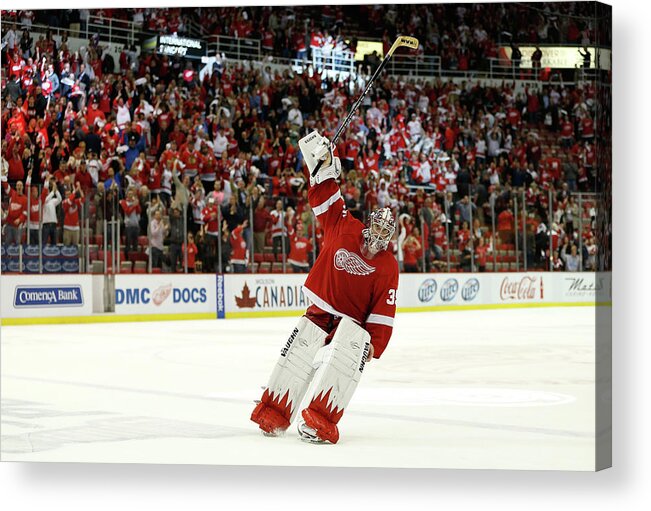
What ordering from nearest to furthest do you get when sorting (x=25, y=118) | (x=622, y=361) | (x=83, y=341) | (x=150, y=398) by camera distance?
(x=622, y=361)
(x=150, y=398)
(x=83, y=341)
(x=25, y=118)

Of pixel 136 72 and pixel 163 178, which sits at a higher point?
pixel 136 72

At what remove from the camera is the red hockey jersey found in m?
4.56

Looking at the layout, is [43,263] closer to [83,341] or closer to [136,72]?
[83,341]

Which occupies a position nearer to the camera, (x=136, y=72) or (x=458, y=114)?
(x=136, y=72)

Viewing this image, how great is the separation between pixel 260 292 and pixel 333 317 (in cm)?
772

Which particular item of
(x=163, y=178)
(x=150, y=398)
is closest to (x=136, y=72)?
(x=163, y=178)

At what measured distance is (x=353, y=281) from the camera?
15.0ft

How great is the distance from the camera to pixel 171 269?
39.1 ft

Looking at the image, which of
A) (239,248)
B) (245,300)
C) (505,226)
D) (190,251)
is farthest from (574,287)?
(190,251)

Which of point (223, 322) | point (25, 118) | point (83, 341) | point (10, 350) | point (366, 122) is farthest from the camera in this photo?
point (366, 122)

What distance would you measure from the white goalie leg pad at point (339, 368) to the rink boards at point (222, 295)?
603 cm

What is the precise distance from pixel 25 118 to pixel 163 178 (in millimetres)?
2042

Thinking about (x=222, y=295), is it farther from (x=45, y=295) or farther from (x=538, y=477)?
(x=538, y=477)

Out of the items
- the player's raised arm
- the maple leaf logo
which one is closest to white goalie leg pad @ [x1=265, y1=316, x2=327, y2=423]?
the player's raised arm
